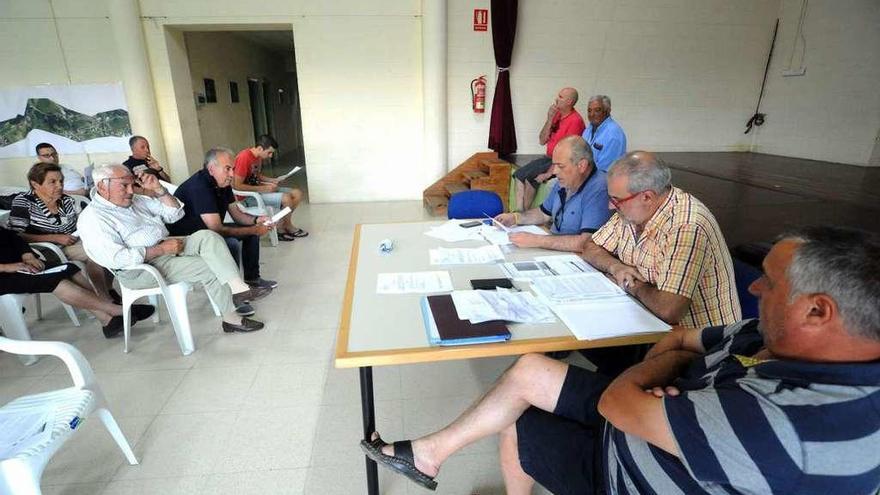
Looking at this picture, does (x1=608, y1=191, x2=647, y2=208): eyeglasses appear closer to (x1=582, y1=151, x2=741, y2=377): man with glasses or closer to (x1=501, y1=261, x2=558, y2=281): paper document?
(x1=582, y1=151, x2=741, y2=377): man with glasses

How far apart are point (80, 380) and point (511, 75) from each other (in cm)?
549

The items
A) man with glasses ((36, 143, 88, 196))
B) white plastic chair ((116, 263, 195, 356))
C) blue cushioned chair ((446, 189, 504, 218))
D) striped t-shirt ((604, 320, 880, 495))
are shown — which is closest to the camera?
striped t-shirt ((604, 320, 880, 495))

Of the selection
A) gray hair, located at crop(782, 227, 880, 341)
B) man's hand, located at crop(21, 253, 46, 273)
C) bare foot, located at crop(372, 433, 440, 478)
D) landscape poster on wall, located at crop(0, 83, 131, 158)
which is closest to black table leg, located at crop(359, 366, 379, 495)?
bare foot, located at crop(372, 433, 440, 478)

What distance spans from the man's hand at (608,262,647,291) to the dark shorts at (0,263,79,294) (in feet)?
9.58

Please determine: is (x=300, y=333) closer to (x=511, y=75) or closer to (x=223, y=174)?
(x=223, y=174)

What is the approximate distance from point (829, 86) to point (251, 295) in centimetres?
690

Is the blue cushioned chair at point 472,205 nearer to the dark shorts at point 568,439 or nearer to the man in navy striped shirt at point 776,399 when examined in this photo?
the dark shorts at point 568,439

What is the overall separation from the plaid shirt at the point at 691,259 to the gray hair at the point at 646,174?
62 millimetres

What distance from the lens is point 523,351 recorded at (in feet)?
3.92

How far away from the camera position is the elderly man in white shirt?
223 centimetres

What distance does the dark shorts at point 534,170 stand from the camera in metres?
4.18

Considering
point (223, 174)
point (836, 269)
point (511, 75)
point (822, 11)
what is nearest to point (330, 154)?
point (511, 75)

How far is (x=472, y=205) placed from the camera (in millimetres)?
2762

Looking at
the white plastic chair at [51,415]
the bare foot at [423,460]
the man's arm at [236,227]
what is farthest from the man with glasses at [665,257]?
the man's arm at [236,227]
